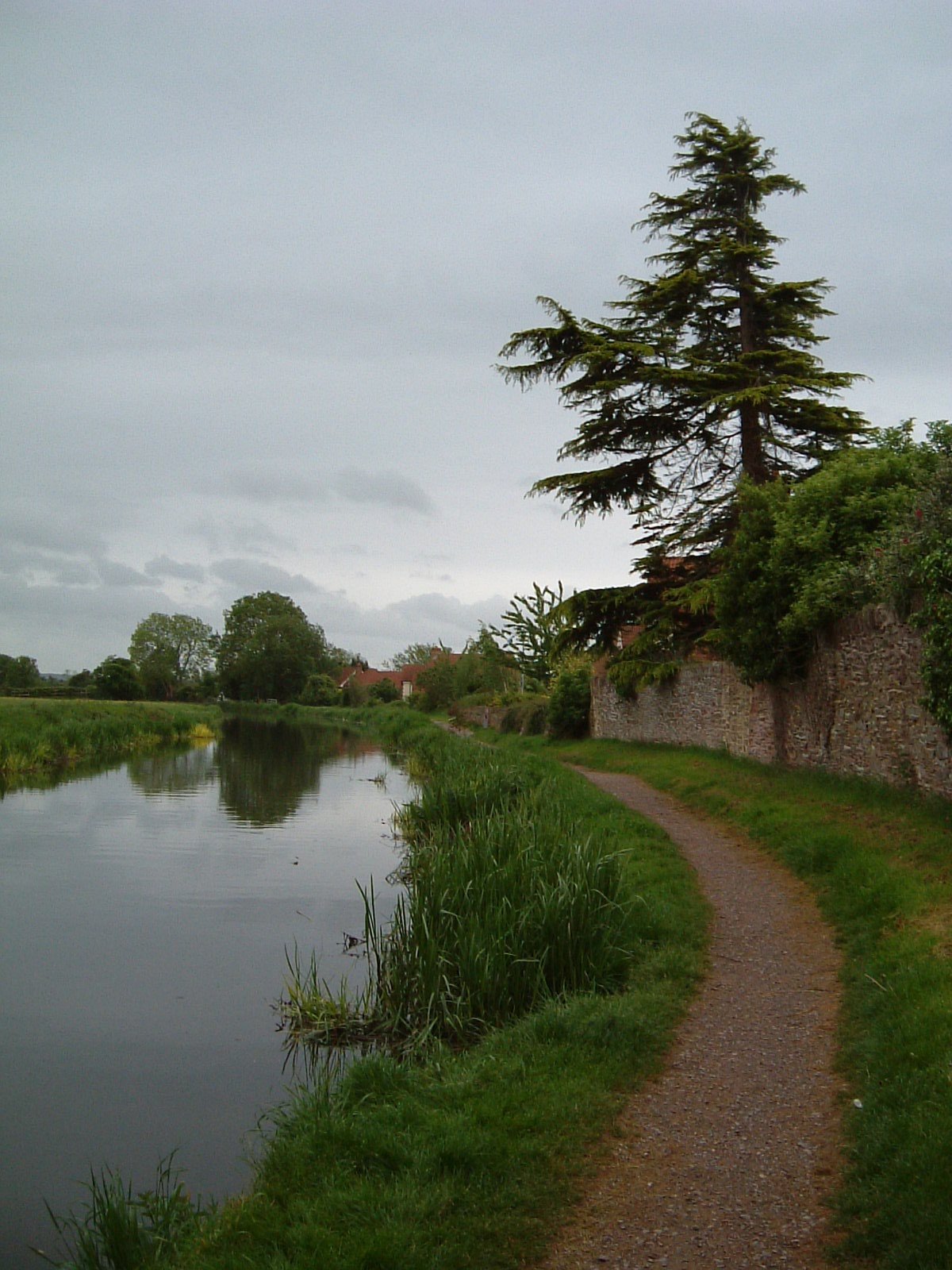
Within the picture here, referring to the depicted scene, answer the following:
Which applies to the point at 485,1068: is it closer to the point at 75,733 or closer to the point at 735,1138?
the point at 735,1138

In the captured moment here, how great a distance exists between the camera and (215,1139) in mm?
6617

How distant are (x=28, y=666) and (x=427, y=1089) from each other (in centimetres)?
9091

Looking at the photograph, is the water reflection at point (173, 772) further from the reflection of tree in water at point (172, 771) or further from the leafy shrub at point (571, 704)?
the leafy shrub at point (571, 704)

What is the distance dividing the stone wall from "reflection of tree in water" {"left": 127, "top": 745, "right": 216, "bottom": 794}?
45.5ft

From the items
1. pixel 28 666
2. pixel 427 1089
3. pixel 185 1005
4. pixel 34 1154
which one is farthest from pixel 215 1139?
pixel 28 666

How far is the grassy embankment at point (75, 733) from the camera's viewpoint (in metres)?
30.1

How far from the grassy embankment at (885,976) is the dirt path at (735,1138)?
0.55ft

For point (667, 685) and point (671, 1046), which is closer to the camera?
point (671, 1046)

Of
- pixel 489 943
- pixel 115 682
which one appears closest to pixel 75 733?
pixel 489 943

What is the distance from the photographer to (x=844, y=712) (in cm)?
1438

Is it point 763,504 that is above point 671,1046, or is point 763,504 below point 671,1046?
above

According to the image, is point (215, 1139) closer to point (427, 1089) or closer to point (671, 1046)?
point (427, 1089)

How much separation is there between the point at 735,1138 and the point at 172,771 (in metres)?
29.4

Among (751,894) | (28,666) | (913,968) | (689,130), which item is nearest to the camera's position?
(913,968)
